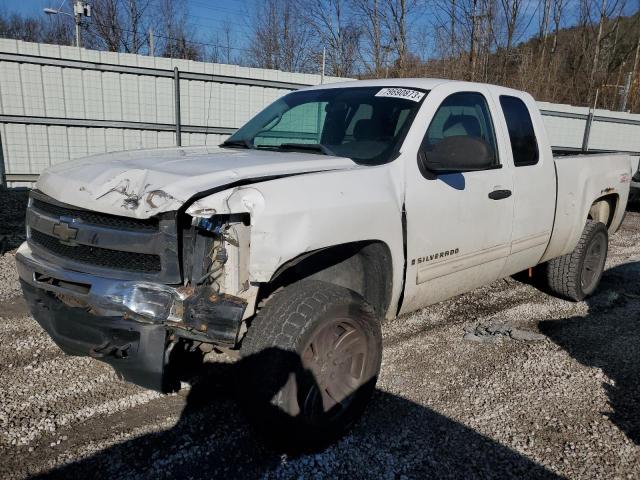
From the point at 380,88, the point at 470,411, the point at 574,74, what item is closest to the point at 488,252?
the point at 470,411

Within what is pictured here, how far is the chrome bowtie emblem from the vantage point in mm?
2457

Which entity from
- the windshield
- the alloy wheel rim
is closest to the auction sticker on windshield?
the windshield

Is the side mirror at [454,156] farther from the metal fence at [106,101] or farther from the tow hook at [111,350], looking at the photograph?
the metal fence at [106,101]

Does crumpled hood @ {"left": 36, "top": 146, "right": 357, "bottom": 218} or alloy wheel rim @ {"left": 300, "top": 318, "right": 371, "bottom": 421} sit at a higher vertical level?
crumpled hood @ {"left": 36, "top": 146, "right": 357, "bottom": 218}

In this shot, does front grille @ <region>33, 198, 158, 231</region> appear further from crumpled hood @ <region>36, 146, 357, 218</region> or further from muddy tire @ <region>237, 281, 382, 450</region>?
muddy tire @ <region>237, 281, 382, 450</region>

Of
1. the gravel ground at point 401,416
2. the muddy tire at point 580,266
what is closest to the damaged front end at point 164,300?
the gravel ground at point 401,416

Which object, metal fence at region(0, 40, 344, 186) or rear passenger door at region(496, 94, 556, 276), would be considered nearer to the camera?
rear passenger door at region(496, 94, 556, 276)

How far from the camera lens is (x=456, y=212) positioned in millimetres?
3307

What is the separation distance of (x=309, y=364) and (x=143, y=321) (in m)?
0.83

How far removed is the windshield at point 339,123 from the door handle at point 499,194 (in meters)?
0.83

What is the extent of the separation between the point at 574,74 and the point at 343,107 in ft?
71.8

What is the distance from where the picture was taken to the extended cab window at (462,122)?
3354 millimetres

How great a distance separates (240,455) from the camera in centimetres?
262

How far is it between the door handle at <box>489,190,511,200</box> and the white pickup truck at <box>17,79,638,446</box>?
0.07 ft
